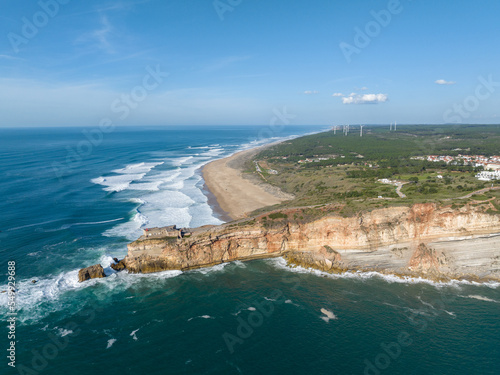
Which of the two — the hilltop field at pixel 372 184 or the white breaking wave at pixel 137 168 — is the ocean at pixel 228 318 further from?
the white breaking wave at pixel 137 168

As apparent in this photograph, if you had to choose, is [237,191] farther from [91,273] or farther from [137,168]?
[137,168]

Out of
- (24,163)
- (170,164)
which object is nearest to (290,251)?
(170,164)

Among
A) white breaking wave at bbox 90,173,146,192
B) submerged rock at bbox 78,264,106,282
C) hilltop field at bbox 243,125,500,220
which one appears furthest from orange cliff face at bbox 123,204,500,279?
white breaking wave at bbox 90,173,146,192

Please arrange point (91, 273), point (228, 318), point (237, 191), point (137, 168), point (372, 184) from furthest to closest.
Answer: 1. point (137, 168)
2. point (237, 191)
3. point (372, 184)
4. point (91, 273)
5. point (228, 318)

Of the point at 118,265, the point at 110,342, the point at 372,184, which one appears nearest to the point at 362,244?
the point at 372,184

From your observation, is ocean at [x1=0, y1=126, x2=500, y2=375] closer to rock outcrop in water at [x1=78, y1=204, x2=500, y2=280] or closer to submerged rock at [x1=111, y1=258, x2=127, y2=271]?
submerged rock at [x1=111, y1=258, x2=127, y2=271]

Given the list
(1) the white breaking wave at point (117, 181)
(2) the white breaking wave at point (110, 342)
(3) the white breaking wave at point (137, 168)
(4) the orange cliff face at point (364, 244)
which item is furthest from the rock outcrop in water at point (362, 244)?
(3) the white breaking wave at point (137, 168)
